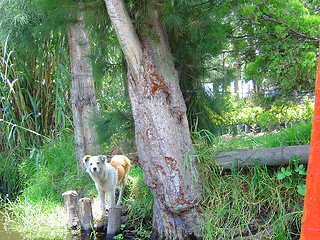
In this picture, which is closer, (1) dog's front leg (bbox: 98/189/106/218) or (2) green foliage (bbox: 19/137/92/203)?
(1) dog's front leg (bbox: 98/189/106/218)

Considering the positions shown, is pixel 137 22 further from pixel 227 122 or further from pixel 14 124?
pixel 14 124

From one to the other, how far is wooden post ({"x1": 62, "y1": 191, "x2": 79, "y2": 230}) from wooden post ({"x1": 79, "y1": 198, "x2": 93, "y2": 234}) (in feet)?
0.54

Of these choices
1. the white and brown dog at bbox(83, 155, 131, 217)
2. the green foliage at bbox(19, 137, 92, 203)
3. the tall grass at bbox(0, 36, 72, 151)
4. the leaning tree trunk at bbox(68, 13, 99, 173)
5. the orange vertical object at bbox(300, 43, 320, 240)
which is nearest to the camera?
the orange vertical object at bbox(300, 43, 320, 240)

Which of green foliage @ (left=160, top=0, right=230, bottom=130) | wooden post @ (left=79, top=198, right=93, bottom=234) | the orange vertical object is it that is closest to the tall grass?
wooden post @ (left=79, top=198, right=93, bottom=234)

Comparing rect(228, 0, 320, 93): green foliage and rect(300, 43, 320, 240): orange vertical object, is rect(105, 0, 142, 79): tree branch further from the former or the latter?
rect(300, 43, 320, 240): orange vertical object

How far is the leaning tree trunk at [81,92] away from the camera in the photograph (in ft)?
17.1

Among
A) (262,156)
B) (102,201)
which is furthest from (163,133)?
(102,201)

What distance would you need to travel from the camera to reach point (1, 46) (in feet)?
23.2

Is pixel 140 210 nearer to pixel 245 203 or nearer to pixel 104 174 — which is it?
pixel 104 174

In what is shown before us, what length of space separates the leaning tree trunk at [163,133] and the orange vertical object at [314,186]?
232 centimetres

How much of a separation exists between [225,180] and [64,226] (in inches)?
88.1

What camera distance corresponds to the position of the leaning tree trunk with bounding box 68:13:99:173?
521cm

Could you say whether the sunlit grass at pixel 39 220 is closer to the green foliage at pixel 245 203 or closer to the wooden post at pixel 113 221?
the wooden post at pixel 113 221

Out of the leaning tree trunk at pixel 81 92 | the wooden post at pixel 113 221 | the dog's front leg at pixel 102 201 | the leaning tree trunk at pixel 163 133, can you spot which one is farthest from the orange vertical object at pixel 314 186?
the leaning tree trunk at pixel 81 92
